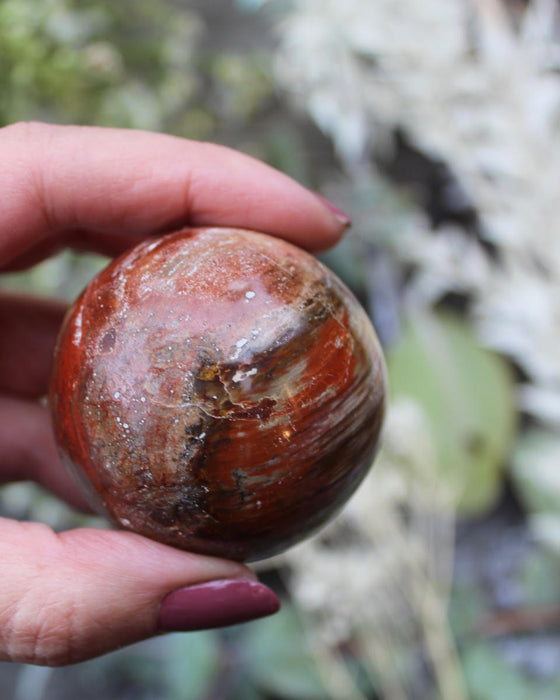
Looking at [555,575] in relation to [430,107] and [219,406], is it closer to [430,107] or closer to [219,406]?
[430,107]

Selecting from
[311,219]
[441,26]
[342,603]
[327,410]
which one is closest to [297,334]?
[327,410]

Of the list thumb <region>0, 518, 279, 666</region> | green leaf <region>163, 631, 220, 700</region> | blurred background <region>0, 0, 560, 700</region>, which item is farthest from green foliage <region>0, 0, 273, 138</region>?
green leaf <region>163, 631, 220, 700</region>

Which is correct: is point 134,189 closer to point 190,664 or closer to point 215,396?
point 215,396

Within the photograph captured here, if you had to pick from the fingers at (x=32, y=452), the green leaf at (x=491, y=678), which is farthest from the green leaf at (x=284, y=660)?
the fingers at (x=32, y=452)

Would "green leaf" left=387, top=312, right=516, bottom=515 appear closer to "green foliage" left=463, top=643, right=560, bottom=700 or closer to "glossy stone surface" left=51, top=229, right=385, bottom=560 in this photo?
"green foliage" left=463, top=643, right=560, bottom=700

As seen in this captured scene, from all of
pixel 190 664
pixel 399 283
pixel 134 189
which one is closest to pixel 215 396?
pixel 134 189
